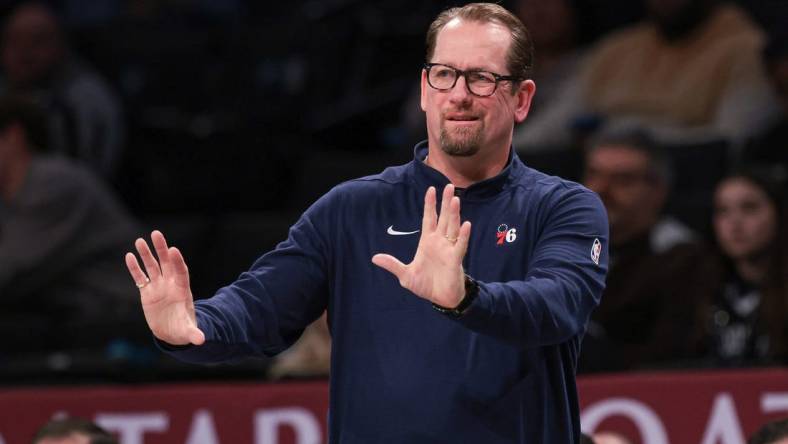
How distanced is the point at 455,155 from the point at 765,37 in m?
4.78

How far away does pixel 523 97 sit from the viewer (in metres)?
3.45

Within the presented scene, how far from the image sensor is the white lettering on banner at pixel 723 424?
18.0ft

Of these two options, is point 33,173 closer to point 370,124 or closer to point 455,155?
point 370,124

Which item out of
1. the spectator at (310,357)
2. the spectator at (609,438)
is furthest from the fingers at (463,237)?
the spectator at (310,357)

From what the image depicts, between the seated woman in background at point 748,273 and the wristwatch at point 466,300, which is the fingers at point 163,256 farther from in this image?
the seated woman in background at point 748,273

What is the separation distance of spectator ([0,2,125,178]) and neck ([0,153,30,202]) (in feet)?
3.34

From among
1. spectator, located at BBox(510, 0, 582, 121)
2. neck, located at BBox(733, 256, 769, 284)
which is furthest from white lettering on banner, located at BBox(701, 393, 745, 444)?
spectator, located at BBox(510, 0, 582, 121)

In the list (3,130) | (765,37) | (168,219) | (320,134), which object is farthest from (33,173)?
(765,37)

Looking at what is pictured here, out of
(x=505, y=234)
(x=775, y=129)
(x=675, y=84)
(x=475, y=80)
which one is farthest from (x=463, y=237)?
(x=675, y=84)

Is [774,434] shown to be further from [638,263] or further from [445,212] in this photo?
[638,263]

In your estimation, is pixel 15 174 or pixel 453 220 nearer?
pixel 453 220

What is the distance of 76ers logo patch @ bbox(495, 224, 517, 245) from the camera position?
3330mm

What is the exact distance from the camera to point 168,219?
878cm

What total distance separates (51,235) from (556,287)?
5.02 m
